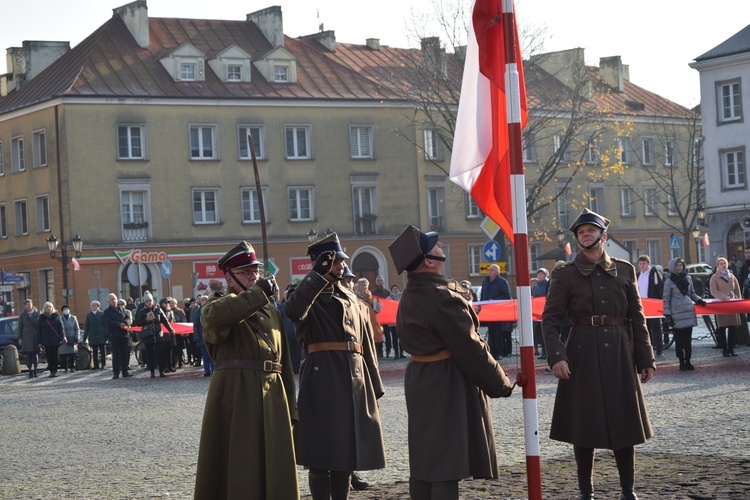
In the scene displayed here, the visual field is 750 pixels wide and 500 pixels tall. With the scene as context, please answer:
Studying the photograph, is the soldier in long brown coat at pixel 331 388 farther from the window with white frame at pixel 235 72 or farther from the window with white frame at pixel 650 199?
the window with white frame at pixel 650 199

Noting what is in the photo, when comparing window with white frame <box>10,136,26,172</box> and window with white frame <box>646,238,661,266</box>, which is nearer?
window with white frame <box>10,136,26,172</box>

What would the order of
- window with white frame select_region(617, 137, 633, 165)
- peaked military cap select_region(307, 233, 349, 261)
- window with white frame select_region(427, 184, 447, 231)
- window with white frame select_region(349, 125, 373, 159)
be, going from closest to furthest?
1. peaked military cap select_region(307, 233, 349, 261)
2. window with white frame select_region(349, 125, 373, 159)
3. window with white frame select_region(427, 184, 447, 231)
4. window with white frame select_region(617, 137, 633, 165)

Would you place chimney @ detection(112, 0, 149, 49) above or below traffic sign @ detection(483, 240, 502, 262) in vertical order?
above

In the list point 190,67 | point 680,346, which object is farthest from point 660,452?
point 190,67

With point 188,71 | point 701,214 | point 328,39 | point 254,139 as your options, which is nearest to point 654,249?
point 701,214

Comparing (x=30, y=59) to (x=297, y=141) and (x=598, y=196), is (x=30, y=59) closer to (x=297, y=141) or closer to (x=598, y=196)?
(x=297, y=141)

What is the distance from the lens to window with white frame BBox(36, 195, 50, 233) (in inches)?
2414

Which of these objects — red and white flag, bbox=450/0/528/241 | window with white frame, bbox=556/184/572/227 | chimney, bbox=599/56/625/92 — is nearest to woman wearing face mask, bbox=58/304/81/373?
red and white flag, bbox=450/0/528/241

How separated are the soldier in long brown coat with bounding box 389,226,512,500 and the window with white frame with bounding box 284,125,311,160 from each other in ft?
185

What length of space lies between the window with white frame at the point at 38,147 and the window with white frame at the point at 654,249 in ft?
117

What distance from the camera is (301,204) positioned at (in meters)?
64.9

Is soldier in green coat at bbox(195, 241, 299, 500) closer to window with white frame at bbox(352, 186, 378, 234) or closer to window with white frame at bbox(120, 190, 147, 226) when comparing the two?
window with white frame at bbox(120, 190, 147, 226)

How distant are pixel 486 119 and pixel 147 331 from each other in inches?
844

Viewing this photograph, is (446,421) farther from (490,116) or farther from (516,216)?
(490,116)
